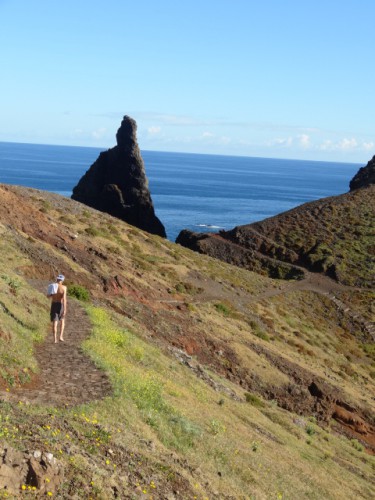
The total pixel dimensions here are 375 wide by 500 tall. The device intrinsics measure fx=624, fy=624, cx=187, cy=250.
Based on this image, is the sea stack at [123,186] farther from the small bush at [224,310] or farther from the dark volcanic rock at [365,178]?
the small bush at [224,310]

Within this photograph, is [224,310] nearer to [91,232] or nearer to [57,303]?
[91,232]

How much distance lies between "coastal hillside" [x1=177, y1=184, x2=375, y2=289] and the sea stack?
1175 centimetres

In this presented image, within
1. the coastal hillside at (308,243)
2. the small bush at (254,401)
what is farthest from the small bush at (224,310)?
the coastal hillside at (308,243)

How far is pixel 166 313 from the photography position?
118 ft

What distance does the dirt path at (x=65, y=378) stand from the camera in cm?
1294

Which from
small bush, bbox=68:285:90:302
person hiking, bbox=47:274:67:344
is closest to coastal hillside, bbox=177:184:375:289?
small bush, bbox=68:285:90:302

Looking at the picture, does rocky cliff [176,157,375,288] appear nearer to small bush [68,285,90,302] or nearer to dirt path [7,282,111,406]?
small bush [68,285,90,302]

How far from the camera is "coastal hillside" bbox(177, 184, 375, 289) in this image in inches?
3009

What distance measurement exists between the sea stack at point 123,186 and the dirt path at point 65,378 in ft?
252

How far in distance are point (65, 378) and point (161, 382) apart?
433cm

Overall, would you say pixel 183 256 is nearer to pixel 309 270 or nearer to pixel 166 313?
A: pixel 309 270

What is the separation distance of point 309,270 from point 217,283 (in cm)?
2338

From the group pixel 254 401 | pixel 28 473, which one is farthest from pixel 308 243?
pixel 28 473

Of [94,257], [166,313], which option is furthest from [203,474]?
[94,257]
